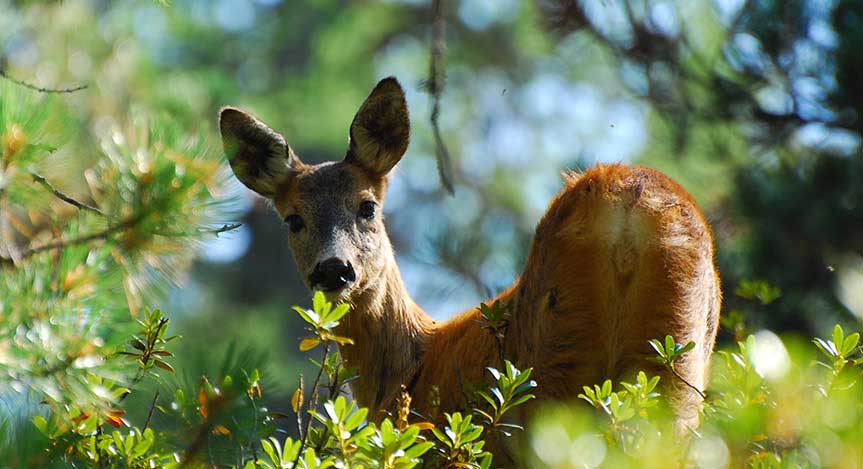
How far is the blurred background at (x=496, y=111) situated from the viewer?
239 inches

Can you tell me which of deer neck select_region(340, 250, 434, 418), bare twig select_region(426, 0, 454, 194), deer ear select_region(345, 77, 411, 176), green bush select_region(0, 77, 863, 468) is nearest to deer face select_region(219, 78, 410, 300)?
deer ear select_region(345, 77, 411, 176)

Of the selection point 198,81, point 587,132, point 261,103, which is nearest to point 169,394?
point 198,81

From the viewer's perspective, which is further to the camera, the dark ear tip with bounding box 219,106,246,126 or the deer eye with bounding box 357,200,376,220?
the dark ear tip with bounding box 219,106,246,126

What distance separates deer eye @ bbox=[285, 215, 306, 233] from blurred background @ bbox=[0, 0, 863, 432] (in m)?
0.78

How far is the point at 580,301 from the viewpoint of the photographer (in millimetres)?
4016

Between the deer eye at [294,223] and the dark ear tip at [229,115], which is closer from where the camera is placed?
the deer eye at [294,223]

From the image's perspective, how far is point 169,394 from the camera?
3062 millimetres

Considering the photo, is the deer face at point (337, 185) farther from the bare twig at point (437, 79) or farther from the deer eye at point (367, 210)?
the bare twig at point (437, 79)

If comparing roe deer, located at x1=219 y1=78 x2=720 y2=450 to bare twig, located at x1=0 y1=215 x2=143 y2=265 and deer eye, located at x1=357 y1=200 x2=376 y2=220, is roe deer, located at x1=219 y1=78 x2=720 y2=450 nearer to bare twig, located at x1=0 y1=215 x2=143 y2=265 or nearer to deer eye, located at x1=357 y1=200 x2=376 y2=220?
deer eye, located at x1=357 y1=200 x2=376 y2=220

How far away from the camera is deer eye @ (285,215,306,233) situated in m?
5.72

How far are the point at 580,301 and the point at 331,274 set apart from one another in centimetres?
149

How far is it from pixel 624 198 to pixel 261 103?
14982 mm

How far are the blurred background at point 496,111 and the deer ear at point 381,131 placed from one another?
0.90 m

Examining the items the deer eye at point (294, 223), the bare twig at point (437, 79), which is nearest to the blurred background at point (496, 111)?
the bare twig at point (437, 79)
